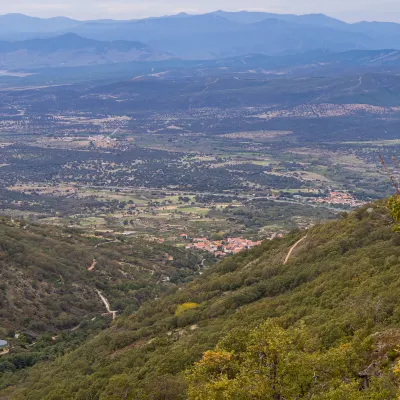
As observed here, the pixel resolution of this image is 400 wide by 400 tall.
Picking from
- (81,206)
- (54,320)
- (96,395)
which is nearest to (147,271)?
(54,320)

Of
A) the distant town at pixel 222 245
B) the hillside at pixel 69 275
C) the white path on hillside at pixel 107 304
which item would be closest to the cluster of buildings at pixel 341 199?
the distant town at pixel 222 245

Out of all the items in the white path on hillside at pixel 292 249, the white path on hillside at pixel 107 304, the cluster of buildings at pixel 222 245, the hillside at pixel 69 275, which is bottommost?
the cluster of buildings at pixel 222 245

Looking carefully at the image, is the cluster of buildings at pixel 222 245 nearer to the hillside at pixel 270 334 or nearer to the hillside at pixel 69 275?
the hillside at pixel 69 275

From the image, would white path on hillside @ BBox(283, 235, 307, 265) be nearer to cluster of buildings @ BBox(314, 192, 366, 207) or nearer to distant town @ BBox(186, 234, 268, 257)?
distant town @ BBox(186, 234, 268, 257)

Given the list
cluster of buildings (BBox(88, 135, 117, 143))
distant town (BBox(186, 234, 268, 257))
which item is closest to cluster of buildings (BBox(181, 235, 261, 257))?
distant town (BBox(186, 234, 268, 257))

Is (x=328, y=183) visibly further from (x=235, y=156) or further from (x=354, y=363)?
(x=354, y=363)
